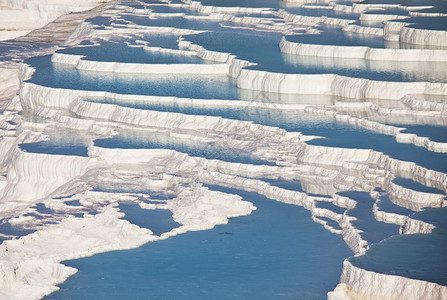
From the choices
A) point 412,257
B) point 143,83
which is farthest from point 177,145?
point 412,257

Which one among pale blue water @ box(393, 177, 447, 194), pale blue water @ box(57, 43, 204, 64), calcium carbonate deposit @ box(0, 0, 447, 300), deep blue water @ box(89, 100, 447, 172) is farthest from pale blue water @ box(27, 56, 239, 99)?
pale blue water @ box(393, 177, 447, 194)

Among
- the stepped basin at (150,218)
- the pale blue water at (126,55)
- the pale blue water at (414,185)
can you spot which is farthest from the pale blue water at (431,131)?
the pale blue water at (126,55)

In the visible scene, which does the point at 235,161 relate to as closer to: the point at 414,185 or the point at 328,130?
the point at 328,130

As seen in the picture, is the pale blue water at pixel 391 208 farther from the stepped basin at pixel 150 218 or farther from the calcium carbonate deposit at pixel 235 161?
the stepped basin at pixel 150 218

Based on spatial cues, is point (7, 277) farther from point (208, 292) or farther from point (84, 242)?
point (208, 292)

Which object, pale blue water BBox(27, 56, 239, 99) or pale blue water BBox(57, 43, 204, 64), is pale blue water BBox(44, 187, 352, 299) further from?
pale blue water BBox(57, 43, 204, 64)
